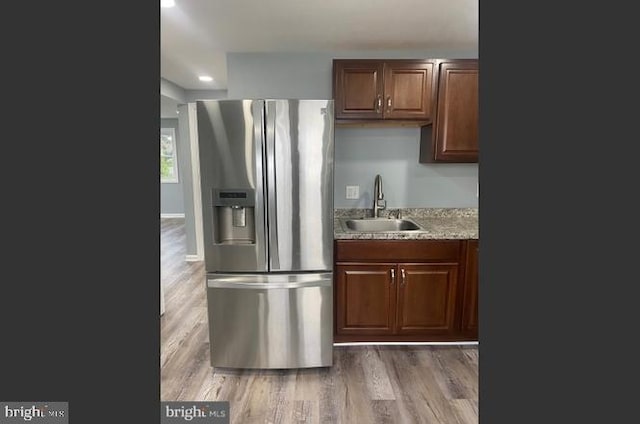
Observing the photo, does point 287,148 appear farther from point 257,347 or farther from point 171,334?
point 171,334

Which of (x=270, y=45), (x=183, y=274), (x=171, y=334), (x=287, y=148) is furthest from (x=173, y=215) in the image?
(x=287, y=148)

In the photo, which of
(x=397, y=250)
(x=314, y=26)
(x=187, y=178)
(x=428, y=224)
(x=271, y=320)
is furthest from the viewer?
(x=187, y=178)

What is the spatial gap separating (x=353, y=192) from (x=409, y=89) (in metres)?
0.88

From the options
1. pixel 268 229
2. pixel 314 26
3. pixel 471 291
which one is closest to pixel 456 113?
pixel 314 26

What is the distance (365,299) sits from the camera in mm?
2439

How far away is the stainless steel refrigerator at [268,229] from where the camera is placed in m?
2.03

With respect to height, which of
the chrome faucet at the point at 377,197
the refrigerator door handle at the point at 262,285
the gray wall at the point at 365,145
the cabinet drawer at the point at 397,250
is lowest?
the refrigerator door handle at the point at 262,285

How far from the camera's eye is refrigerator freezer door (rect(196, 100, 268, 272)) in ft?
6.63

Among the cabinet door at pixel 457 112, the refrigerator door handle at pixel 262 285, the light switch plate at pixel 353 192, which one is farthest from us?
the light switch plate at pixel 353 192

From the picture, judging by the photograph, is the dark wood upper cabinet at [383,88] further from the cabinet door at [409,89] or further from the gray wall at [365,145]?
the gray wall at [365,145]

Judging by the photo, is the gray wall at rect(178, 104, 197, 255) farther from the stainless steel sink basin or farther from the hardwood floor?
the stainless steel sink basin

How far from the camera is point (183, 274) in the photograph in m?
4.18

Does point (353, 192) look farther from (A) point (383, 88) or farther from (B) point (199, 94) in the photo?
(B) point (199, 94)

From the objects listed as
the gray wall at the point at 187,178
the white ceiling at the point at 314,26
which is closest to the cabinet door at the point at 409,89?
the white ceiling at the point at 314,26
